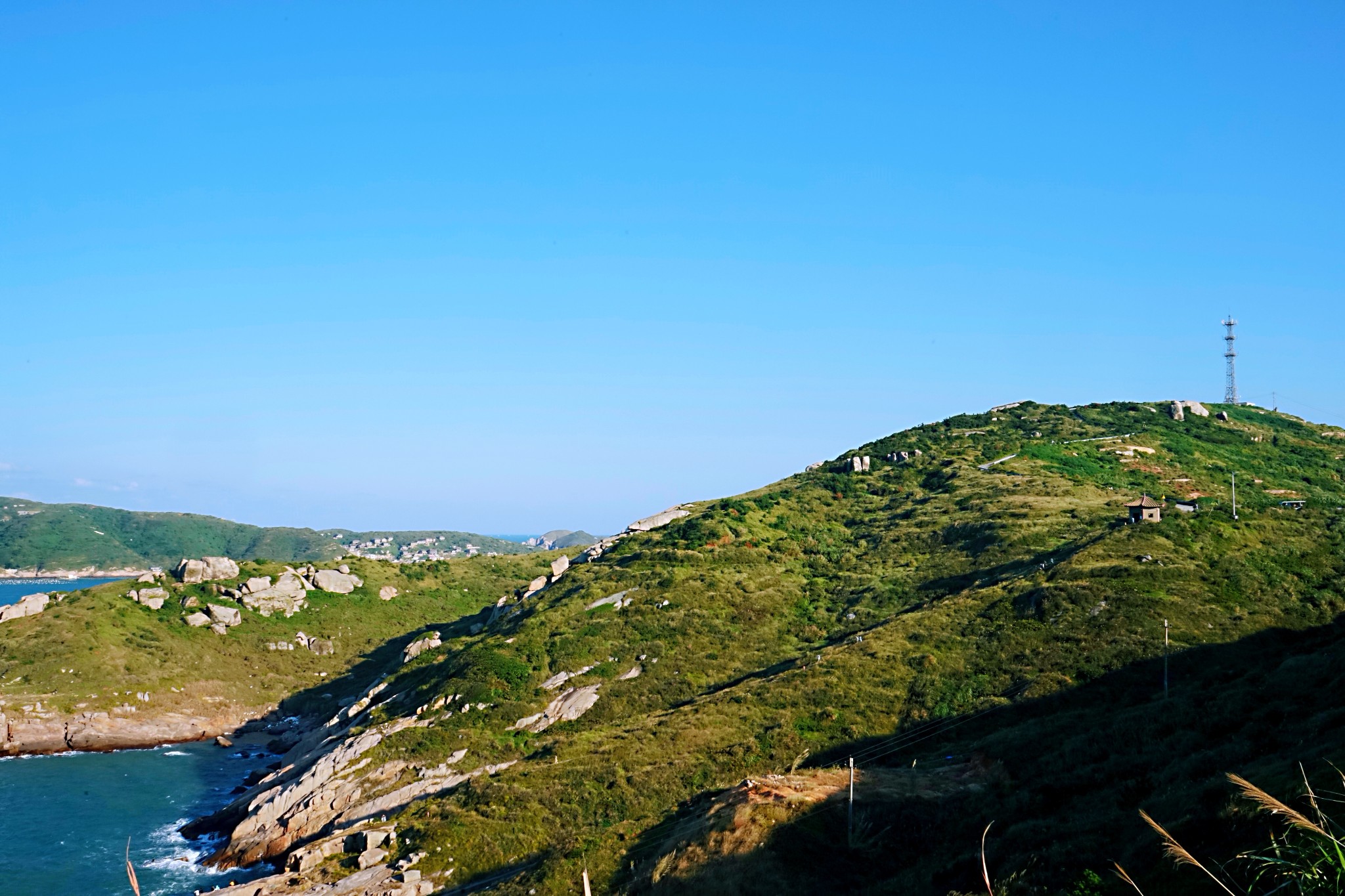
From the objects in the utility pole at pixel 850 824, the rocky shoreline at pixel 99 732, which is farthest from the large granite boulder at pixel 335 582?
the utility pole at pixel 850 824

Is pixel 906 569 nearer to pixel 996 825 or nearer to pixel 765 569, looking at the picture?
pixel 765 569

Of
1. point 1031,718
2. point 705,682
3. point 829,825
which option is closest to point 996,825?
point 829,825

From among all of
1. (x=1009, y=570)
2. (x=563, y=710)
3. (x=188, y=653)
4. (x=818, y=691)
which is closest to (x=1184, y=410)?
(x=1009, y=570)

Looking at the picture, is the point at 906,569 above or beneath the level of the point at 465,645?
above

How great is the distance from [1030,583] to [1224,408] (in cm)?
11843

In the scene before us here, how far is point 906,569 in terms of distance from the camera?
8606 centimetres

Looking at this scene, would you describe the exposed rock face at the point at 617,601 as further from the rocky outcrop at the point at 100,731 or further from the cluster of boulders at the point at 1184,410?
the cluster of boulders at the point at 1184,410

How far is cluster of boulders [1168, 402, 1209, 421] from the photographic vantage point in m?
145

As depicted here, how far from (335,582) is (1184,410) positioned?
137495mm

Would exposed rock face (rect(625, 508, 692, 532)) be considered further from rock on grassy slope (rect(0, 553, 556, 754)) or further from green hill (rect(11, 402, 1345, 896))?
rock on grassy slope (rect(0, 553, 556, 754))

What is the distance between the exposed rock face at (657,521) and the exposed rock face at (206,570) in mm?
54326

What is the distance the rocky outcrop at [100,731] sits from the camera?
8744 centimetres

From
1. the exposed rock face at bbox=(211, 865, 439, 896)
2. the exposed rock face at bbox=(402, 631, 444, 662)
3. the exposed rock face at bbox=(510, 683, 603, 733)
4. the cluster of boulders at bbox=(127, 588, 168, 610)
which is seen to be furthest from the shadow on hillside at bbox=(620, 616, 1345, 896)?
the cluster of boulders at bbox=(127, 588, 168, 610)

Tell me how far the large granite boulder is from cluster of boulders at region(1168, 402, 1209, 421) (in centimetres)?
13087
